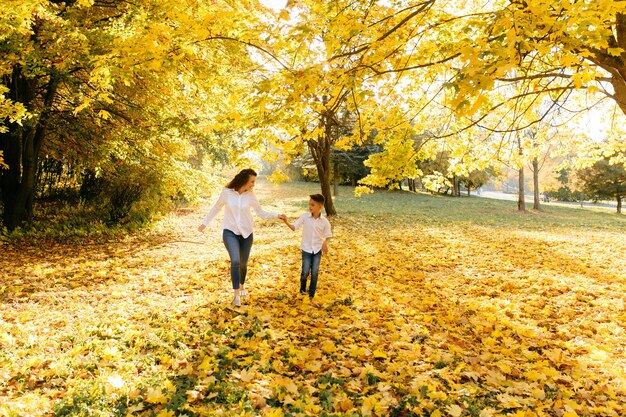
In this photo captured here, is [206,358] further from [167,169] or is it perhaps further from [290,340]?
[167,169]

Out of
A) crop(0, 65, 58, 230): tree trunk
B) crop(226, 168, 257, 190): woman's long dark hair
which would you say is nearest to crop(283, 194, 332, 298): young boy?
crop(226, 168, 257, 190): woman's long dark hair

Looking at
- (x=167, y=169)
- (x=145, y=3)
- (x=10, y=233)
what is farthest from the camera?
(x=167, y=169)

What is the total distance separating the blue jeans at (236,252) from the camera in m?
5.19

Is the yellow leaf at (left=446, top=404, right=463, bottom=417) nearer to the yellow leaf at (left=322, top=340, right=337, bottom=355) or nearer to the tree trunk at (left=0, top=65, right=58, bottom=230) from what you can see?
the yellow leaf at (left=322, top=340, right=337, bottom=355)

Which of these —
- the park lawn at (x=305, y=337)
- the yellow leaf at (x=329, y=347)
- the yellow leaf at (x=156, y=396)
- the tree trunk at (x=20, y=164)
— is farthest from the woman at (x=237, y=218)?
the tree trunk at (x=20, y=164)

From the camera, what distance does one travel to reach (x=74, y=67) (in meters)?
8.67

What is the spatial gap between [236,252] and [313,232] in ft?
3.88

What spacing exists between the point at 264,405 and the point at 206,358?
38.1 inches

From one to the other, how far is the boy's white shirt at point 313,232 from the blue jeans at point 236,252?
0.83m

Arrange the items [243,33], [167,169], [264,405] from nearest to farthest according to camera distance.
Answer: [264,405]
[243,33]
[167,169]

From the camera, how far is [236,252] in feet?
17.1

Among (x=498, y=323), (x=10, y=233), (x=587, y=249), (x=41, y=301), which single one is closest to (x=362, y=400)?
(x=498, y=323)

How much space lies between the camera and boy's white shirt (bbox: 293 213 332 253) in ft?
18.8

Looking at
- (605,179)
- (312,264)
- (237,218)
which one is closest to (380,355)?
(312,264)
